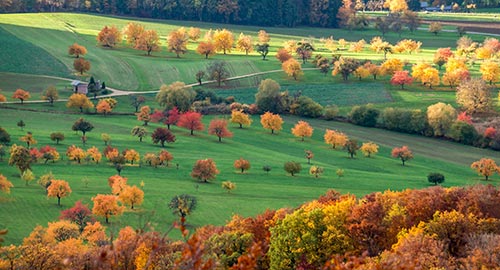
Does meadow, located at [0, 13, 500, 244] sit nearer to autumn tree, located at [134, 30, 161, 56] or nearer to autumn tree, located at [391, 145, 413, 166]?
autumn tree, located at [391, 145, 413, 166]

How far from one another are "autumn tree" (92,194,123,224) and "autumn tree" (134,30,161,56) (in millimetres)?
84022

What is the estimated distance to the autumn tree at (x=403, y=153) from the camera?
280ft

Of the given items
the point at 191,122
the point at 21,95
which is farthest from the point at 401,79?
the point at 21,95

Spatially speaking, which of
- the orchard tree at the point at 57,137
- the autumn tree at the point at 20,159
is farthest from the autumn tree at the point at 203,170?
the orchard tree at the point at 57,137

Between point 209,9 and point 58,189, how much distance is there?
124 metres

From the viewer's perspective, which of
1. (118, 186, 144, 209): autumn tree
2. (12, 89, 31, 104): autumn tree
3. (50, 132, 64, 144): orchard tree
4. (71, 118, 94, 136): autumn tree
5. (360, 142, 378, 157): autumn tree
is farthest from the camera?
(12, 89, 31, 104): autumn tree

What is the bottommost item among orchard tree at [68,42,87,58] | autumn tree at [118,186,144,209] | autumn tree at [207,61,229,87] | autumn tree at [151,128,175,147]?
autumn tree at [118,186,144,209]

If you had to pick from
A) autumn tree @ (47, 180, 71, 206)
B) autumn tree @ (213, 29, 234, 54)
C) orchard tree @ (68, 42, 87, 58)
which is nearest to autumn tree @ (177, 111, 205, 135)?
autumn tree @ (47, 180, 71, 206)

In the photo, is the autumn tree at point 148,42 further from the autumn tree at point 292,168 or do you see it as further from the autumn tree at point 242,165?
the autumn tree at point 292,168

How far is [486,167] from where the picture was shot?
79.7 metres

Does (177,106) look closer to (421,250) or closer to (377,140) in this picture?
(377,140)

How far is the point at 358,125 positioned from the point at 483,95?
60.1ft

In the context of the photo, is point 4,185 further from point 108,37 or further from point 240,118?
point 108,37

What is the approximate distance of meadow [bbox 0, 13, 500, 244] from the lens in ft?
213
